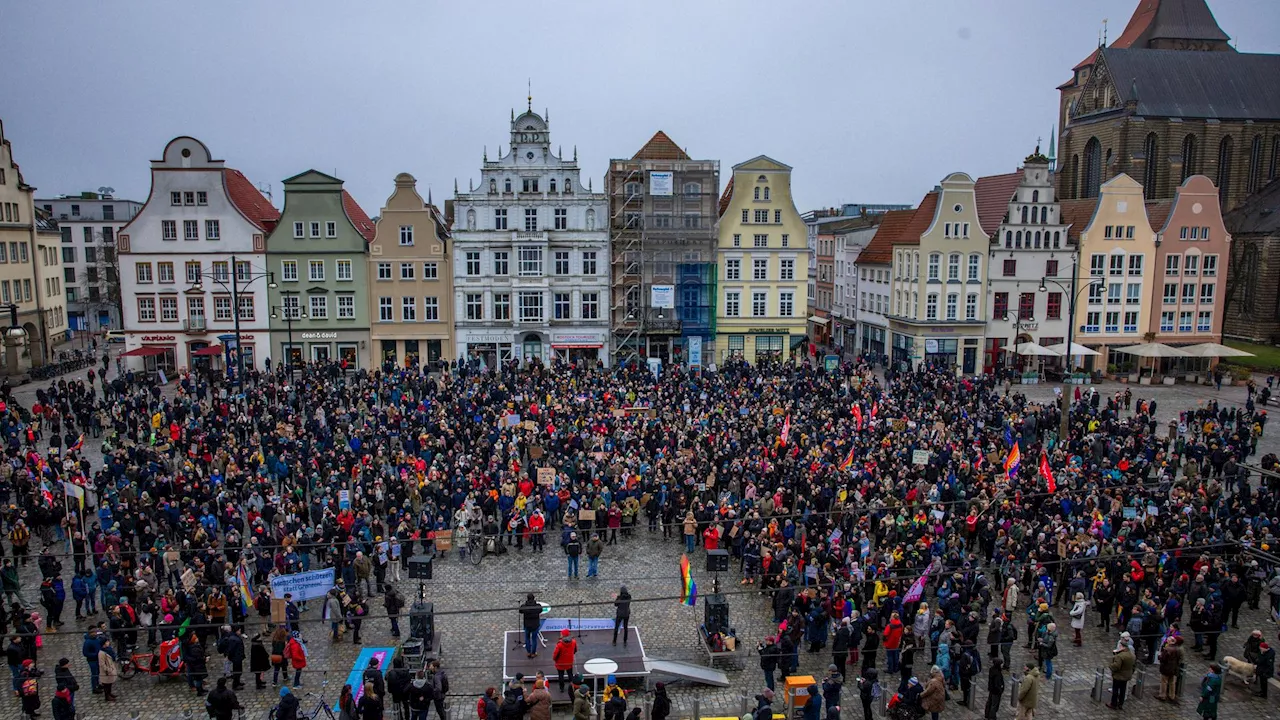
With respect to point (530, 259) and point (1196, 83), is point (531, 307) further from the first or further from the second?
point (1196, 83)

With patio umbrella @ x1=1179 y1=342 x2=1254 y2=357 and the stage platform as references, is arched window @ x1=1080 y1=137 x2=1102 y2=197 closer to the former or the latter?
patio umbrella @ x1=1179 y1=342 x2=1254 y2=357

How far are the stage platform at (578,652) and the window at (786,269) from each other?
41457mm

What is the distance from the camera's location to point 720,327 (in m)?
59.7

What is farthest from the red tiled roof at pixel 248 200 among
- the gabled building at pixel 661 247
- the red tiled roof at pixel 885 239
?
the red tiled roof at pixel 885 239

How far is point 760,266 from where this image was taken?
5953cm

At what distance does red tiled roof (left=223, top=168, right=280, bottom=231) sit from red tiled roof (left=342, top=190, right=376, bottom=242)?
4.41m

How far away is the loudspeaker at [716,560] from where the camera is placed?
75.0ft

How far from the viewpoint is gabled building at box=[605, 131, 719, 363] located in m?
57.4

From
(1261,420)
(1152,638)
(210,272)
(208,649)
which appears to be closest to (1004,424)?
(1261,420)

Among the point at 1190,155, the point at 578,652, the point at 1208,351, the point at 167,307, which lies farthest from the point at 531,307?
the point at 1190,155

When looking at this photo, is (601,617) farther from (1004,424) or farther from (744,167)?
(744,167)

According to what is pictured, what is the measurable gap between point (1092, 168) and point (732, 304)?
38.6 m

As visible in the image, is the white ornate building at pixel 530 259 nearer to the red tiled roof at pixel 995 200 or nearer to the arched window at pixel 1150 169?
the red tiled roof at pixel 995 200

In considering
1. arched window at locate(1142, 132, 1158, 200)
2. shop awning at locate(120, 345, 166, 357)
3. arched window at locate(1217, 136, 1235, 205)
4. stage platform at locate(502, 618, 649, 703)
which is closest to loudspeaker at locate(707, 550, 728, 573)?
stage platform at locate(502, 618, 649, 703)
